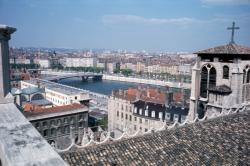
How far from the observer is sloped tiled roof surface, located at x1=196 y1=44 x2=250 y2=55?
19.0 m

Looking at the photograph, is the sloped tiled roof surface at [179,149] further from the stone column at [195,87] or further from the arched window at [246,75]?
the arched window at [246,75]

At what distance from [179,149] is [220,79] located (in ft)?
30.8

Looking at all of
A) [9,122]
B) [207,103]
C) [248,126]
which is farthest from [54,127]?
[9,122]

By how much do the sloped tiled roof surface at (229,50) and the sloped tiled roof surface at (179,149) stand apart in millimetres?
6819

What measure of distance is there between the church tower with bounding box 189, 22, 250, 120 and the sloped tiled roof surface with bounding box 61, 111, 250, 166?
16.7 feet

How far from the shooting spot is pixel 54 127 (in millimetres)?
40219

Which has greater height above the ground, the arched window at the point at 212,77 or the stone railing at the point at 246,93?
the arched window at the point at 212,77

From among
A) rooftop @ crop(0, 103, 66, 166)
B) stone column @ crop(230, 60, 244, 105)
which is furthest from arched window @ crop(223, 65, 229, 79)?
rooftop @ crop(0, 103, 66, 166)

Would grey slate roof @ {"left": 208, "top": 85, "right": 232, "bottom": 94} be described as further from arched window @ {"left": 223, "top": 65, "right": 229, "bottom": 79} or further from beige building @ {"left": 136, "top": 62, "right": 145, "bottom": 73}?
beige building @ {"left": 136, "top": 62, "right": 145, "bottom": 73}

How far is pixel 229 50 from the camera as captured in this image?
1925 cm

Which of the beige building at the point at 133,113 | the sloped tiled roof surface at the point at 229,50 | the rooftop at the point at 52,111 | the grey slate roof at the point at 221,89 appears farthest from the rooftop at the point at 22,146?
the beige building at the point at 133,113

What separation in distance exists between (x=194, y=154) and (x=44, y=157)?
8.14 meters

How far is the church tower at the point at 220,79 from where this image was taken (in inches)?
731

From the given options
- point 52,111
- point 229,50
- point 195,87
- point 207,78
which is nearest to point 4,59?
point 195,87
